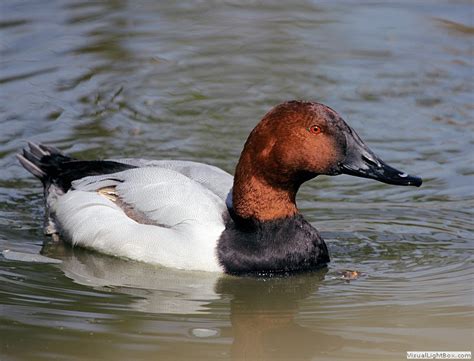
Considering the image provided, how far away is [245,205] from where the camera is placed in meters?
7.82

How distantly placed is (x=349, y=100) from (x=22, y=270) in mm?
5072

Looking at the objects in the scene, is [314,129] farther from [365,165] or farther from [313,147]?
[365,165]

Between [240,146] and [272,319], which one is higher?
[272,319]

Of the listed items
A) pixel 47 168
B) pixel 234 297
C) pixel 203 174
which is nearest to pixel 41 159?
pixel 47 168

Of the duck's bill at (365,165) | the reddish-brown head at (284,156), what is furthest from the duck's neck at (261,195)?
the duck's bill at (365,165)

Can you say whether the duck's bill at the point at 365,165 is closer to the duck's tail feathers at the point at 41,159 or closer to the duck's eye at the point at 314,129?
the duck's eye at the point at 314,129

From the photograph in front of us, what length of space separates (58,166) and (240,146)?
222cm

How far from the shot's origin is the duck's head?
7.53 m

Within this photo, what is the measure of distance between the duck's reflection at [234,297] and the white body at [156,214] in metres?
0.10

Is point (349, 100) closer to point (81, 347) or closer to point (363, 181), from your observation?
point (363, 181)

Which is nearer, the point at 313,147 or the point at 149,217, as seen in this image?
the point at 313,147

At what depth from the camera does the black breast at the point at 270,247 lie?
769 centimetres

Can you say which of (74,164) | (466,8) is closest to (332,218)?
(74,164)

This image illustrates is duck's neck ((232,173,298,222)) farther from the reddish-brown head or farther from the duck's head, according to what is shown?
the duck's head
